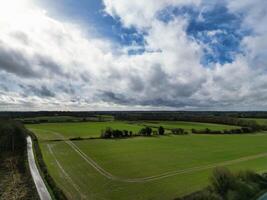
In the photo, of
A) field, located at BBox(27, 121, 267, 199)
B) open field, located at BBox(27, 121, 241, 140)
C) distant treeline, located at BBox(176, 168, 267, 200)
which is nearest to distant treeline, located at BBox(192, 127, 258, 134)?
open field, located at BBox(27, 121, 241, 140)

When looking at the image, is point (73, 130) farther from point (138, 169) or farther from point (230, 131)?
point (230, 131)

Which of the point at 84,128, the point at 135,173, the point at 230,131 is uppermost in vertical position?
the point at 84,128

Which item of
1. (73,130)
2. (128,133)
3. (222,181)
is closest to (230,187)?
(222,181)

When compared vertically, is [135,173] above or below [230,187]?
below

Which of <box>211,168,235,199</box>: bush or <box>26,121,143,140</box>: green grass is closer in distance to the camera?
<box>211,168,235,199</box>: bush

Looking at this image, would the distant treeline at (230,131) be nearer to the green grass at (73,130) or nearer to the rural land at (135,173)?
the green grass at (73,130)

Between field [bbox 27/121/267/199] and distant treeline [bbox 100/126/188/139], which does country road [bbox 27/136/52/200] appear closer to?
field [bbox 27/121/267/199]

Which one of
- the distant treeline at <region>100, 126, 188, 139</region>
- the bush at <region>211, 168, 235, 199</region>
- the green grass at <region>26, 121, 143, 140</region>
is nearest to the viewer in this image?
the bush at <region>211, 168, 235, 199</region>

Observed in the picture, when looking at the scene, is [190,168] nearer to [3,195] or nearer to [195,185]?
[195,185]
